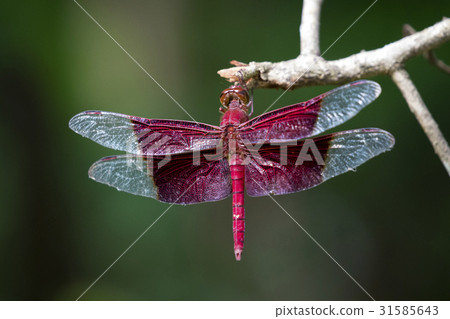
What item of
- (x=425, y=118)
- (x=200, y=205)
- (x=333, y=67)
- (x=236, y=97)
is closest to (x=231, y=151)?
(x=236, y=97)

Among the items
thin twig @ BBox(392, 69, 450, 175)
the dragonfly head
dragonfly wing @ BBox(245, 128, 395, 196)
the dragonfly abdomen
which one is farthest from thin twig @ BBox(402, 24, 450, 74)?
the dragonfly abdomen

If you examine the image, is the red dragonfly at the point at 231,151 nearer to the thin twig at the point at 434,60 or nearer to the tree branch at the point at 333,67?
the tree branch at the point at 333,67

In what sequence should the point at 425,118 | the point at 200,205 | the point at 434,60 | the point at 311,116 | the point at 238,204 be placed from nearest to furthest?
the point at 425,118
the point at 311,116
the point at 238,204
the point at 434,60
the point at 200,205

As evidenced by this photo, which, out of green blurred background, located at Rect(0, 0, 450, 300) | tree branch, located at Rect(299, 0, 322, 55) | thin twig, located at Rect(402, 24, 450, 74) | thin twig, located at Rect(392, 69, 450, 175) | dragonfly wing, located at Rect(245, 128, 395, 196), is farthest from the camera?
green blurred background, located at Rect(0, 0, 450, 300)

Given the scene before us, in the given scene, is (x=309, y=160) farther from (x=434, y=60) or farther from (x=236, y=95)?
(x=434, y=60)

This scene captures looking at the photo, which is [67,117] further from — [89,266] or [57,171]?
[89,266]

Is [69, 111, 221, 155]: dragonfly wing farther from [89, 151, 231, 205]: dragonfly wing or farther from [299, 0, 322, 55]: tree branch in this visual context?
[299, 0, 322, 55]: tree branch

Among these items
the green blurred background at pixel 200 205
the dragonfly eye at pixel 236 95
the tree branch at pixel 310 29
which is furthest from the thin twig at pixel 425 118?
the green blurred background at pixel 200 205
